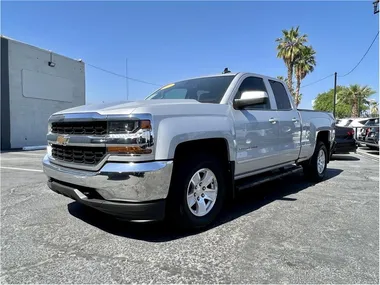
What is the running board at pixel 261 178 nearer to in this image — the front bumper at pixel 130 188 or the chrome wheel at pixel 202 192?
the chrome wheel at pixel 202 192

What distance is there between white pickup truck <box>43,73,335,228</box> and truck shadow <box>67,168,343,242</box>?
270 mm

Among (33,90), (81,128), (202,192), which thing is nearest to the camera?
(81,128)

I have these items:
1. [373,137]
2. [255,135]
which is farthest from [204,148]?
[373,137]

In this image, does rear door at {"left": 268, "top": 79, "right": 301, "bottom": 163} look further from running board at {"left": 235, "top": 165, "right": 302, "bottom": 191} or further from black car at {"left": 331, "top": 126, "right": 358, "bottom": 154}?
black car at {"left": 331, "top": 126, "right": 358, "bottom": 154}

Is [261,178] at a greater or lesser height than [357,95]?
lesser

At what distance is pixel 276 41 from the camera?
1265 inches

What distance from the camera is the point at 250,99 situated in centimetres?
391

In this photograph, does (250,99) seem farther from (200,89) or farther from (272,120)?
(272,120)

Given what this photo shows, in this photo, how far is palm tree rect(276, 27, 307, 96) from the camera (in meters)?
31.1

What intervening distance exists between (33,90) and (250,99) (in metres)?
17.4

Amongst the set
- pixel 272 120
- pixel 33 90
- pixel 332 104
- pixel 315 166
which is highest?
pixel 332 104

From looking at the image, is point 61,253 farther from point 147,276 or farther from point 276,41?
point 276,41

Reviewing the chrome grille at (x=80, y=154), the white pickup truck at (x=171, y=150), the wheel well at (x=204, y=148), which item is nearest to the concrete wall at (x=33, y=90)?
the white pickup truck at (x=171, y=150)

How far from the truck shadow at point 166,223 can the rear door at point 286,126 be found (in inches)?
25.5
